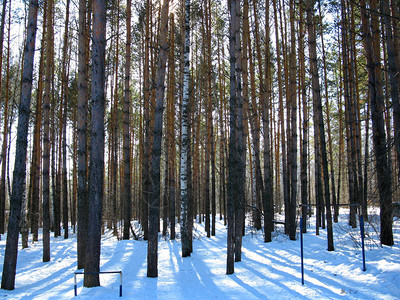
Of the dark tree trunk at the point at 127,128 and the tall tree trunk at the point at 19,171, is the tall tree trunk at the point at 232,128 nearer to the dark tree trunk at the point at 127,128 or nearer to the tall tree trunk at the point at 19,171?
the tall tree trunk at the point at 19,171

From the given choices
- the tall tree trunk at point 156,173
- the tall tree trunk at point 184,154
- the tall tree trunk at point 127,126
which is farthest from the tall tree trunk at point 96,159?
the tall tree trunk at point 127,126

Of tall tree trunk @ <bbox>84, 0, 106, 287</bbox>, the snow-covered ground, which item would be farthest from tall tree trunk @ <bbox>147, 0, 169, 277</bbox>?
tall tree trunk @ <bbox>84, 0, 106, 287</bbox>

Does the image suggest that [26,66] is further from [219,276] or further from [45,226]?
[219,276]

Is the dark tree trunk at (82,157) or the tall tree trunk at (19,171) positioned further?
the dark tree trunk at (82,157)

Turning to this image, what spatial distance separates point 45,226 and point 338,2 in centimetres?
1312

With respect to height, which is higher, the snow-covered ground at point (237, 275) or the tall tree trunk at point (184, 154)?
the tall tree trunk at point (184, 154)

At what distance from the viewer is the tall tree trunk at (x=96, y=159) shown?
603 centimetres

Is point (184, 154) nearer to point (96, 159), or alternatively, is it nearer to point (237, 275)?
point (96, 159)

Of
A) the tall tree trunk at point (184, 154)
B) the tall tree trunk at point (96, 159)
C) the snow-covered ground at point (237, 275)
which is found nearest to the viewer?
the snow-covered ground at point (237, 275)

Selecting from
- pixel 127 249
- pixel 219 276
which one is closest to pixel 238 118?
pixel 219 276

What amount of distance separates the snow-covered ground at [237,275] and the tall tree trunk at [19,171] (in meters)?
0.42

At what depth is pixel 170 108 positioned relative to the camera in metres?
12.8

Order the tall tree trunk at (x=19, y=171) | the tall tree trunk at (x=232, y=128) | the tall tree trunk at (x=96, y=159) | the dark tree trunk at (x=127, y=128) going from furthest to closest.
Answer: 1. the dark tree trunk at (x=127, y=128)
2. the tall tree trunk at (x=232, y=128)
3. the tall tree trunk at (x=19, y=171)
4. the tall tree trunk at (x=96, y=159)

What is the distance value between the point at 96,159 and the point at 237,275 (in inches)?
160
